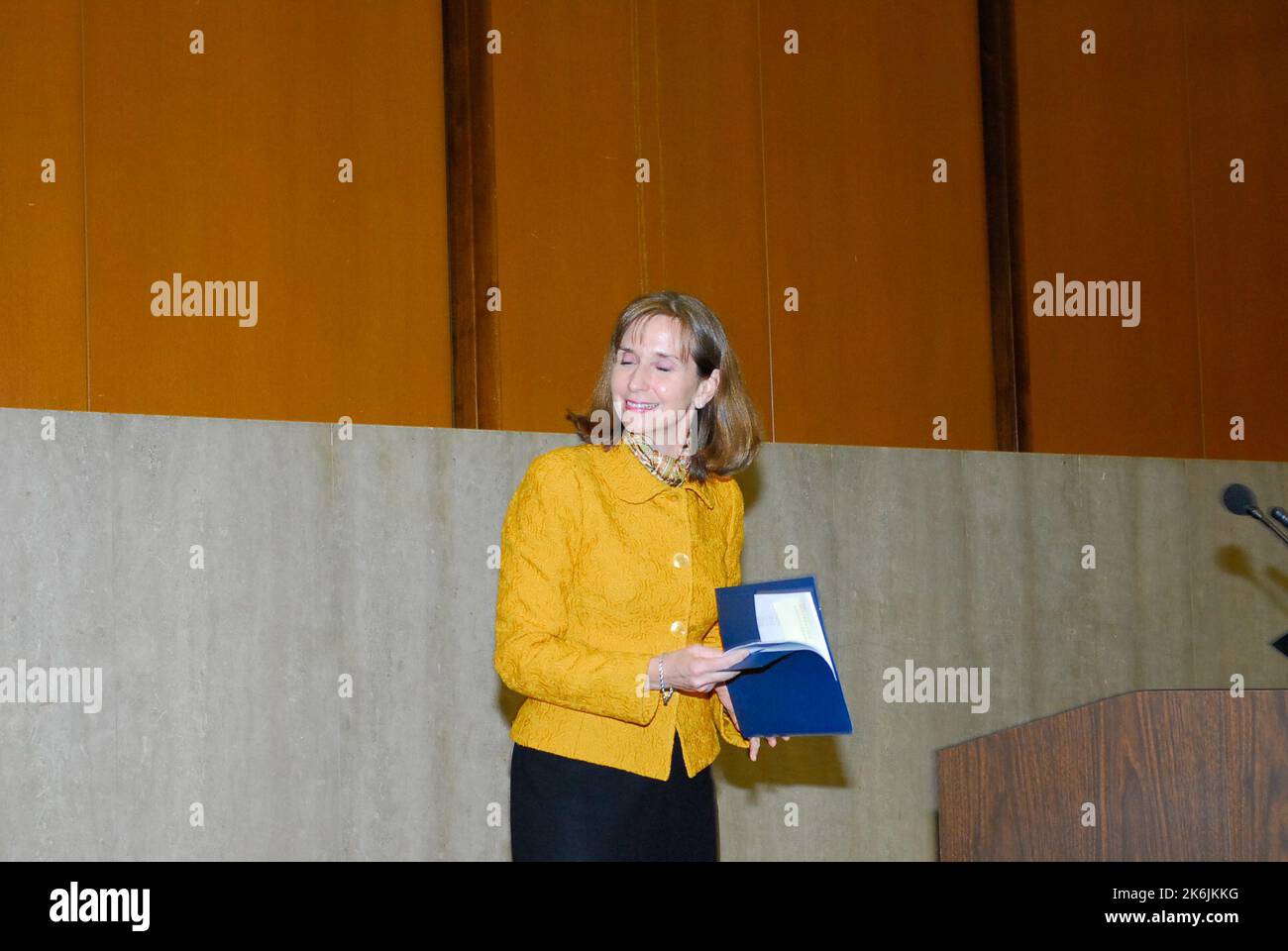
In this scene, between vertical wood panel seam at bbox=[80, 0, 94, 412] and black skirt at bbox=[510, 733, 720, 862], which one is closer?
black skirt at bbox=[510, 733, 720, 862]

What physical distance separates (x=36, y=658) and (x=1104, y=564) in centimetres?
359

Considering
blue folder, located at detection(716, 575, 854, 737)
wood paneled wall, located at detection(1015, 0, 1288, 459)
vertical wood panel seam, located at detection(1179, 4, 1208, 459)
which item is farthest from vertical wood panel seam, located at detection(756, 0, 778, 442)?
blue folder, located at detection(716, 575, 854, 737)

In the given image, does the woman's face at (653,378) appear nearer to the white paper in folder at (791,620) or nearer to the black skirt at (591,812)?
the white paper in folder at (791,620)

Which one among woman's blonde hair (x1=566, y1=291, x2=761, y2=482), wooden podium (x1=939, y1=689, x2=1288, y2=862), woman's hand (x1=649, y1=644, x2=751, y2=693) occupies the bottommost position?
wooden podium (x1=939, y1=689, x2=1288, y2=862)

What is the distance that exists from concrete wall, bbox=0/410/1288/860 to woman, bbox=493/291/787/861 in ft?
6.33

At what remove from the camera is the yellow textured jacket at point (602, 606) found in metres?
1.90

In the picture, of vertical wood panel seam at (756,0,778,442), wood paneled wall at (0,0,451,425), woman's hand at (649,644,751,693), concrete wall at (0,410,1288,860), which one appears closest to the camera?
woman's hand at (649,644,751,693)

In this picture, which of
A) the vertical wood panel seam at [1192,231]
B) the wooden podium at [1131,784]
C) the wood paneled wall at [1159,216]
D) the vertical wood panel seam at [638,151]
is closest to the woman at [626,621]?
the wooden podium at [1131,784]

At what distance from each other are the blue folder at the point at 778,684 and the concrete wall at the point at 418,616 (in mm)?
2094

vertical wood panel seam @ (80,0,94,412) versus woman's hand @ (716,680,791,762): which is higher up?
vertical wood panel seam @ (80,0,94,412)

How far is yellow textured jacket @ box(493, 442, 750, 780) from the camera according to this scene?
1.90 metres

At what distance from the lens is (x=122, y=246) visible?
13.3 feet

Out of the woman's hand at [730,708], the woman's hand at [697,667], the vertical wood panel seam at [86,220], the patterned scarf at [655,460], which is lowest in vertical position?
the woman's hand at [730,708]

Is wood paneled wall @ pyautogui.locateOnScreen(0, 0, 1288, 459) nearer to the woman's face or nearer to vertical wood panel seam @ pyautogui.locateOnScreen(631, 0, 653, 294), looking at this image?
vertical wood panel seam @ pyautogui.locateOnScreen(631, 0, 653, 294)
